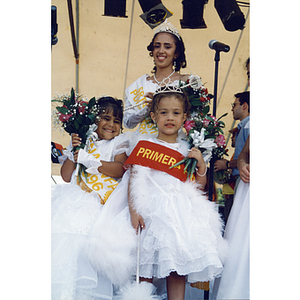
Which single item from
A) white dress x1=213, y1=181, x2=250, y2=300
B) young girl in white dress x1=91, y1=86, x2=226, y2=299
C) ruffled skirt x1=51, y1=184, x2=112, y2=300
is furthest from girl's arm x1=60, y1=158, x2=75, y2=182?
white dress x1=213, y1=181, x2=250, y2=300

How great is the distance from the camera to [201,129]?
2.31m

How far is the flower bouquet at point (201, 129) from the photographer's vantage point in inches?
89.0

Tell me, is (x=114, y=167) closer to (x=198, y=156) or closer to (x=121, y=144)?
(x=121, y=144)

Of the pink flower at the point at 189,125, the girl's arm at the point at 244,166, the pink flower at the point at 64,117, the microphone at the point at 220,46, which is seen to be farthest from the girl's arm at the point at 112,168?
the microphone at the point at 220,46

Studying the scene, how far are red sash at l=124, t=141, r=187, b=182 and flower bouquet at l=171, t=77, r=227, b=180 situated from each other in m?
0.04

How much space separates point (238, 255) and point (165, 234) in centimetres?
46

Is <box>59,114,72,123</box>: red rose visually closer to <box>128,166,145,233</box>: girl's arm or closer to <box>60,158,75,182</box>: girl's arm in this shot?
<box>60,158,75,182</box>: girl's arm

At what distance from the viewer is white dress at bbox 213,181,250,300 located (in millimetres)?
Answer: 1945

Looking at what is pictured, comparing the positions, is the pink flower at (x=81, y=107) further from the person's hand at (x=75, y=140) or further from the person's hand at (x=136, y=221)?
the person's hand at (x=136, y=221)

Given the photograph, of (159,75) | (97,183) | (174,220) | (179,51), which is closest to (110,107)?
(159,75)

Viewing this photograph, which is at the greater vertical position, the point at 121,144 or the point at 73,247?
the point at 121,144
